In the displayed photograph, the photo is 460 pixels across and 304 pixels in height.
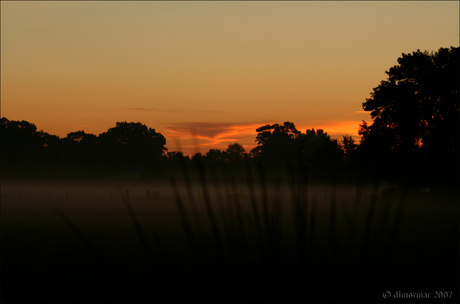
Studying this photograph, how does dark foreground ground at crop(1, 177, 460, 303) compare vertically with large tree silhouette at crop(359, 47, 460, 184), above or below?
below

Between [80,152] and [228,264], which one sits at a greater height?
[80,152]

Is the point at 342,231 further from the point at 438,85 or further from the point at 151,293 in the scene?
the point at 438,85

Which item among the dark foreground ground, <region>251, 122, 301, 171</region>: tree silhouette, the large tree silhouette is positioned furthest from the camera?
<region>251, 122, 301, 171</region>: tree silhouette

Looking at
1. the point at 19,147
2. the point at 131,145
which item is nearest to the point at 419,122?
the point at 131,145

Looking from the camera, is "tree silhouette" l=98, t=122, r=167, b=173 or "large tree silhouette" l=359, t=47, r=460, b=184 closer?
"large tree silhouette" l=359, t=47, r=460, b=184

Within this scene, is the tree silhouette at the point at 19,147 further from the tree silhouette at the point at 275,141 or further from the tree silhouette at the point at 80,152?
the tree silhouette at the point at 275,141

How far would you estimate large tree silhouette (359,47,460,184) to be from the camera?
38.3 meters

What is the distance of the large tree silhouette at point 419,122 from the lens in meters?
38.3

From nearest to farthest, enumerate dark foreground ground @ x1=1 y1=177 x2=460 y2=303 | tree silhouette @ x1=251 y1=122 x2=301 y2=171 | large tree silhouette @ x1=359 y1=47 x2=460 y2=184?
dark foreground ground @ x1=1 y1=177 x2=460 y2=303, large tree silhouette @ x1=359 y1=47 x2=460 y2=184, tree silhouette @ x1=251 y1=122 x2=301 y2=171

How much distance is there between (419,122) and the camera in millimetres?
40406

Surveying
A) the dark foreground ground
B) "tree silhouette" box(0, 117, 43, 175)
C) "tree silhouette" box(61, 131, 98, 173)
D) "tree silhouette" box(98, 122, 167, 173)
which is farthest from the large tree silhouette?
"tree silhouette" box(0, 117, 43, 175)

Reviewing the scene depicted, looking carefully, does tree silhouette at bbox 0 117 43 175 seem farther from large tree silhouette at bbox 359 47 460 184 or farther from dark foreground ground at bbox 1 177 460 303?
large tree silhouette at bbox 359 47 460 184

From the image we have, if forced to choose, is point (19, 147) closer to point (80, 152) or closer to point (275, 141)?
point (80, 152)

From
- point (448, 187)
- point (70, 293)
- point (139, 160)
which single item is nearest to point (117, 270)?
point (70, 293)
